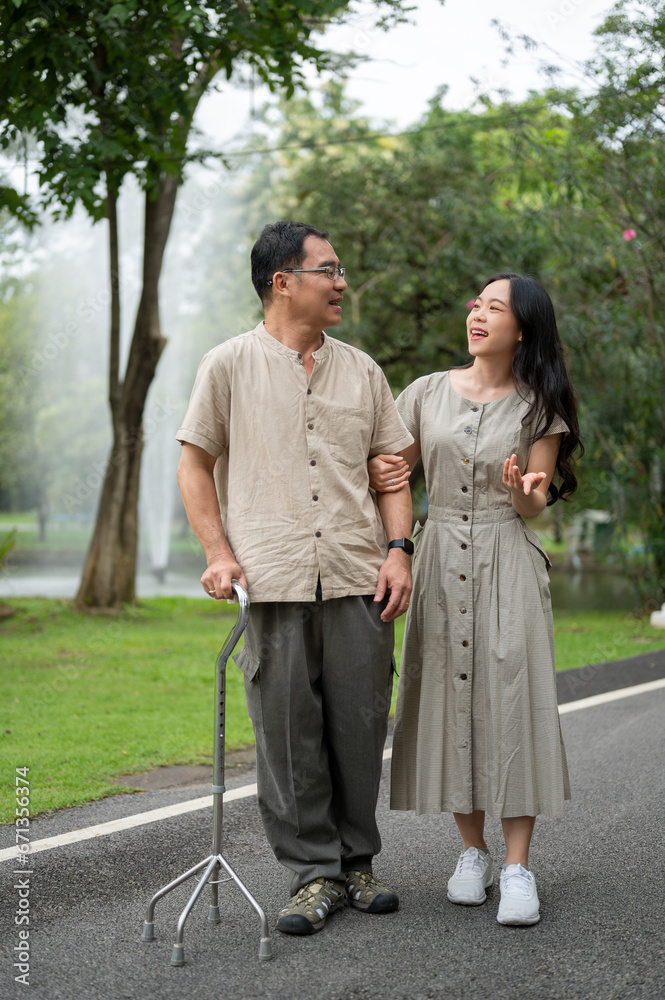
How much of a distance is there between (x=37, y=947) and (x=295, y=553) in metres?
1.38

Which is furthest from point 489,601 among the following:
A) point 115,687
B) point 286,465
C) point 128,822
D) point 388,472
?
point 115,687

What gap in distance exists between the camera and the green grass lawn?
527 centimetres

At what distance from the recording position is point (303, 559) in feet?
10.6

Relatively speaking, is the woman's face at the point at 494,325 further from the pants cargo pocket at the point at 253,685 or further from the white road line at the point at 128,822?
the white road line at the point at 128,822

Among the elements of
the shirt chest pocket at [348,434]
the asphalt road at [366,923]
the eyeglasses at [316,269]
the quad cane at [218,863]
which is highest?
the eyeglasses at [316,269]

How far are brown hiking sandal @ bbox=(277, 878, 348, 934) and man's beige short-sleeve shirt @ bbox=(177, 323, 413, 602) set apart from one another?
91 cm

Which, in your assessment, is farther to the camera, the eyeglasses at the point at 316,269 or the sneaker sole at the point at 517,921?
Answer: the eyeglasses at the point at 316,269

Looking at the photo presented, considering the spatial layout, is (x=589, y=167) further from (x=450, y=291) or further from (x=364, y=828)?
(x=364, y=828)

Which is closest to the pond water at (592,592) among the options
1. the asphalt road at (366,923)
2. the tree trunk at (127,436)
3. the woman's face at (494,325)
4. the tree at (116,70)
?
the tree trunk at (127,436)

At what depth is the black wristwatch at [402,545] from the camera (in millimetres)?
3418

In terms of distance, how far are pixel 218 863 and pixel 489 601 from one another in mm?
1176

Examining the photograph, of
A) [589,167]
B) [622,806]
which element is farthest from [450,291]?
[622,806]

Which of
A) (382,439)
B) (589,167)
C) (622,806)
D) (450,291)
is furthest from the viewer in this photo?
(450,291)

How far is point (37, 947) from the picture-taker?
10.0ft
